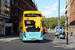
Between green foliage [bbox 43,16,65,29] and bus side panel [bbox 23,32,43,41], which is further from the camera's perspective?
green foliage [bbox 43,16,65,29]

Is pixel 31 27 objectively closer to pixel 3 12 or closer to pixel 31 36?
pixel 31 36

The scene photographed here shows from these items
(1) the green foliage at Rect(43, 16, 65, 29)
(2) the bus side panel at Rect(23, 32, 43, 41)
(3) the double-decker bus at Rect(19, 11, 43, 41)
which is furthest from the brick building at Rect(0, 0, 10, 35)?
(1) the green foliage at Rect(43, 16, 65, 29)

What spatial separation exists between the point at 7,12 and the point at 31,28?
65.3 ft

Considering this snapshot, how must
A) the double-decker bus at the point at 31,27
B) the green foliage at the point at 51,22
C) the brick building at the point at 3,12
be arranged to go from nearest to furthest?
the double-decker bus at the point at 31,27
the brick building at the point at 3,12
the green foliage at the point at 51,22

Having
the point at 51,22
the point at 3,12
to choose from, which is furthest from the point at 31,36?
the point at 51,22

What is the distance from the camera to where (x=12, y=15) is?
4066 centimetres

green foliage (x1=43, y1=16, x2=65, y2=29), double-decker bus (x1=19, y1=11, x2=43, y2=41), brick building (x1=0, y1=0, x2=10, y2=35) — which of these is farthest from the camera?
green foliage (x1=43, y1=16, x2=65, y2=29)

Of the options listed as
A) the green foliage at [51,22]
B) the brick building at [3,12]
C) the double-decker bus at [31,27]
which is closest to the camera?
the double-decker bus at [31,27]

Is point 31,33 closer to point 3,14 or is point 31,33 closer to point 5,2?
point 3,14

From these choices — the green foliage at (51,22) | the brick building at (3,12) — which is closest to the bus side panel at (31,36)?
the brick building at (3,12)

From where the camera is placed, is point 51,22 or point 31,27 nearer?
point 31,27

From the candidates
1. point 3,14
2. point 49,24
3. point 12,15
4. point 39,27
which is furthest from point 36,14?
point 49,24

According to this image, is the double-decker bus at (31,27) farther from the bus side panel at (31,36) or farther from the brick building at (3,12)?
the brick building at (3,12)

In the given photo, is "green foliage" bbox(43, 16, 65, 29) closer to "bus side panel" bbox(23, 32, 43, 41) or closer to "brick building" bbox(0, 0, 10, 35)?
"brick building" bbox(0, 0, 10, 35)
